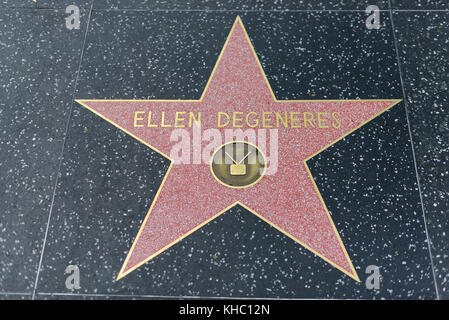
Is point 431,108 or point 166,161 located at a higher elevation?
point 431,108

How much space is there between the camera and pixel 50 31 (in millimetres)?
1747

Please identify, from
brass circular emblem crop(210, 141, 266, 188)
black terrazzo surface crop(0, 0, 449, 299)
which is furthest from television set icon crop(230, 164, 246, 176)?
black terrazzo surface crop(0, 0, 449, 299)

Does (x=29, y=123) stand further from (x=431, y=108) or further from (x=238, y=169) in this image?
(x=431, y=108)

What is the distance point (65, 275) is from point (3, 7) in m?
1.31

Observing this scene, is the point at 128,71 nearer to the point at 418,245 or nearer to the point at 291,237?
the point at 291,237

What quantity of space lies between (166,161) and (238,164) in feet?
0.92

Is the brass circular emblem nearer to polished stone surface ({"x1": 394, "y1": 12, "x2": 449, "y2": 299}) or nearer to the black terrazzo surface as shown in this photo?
the black terrazzo surface

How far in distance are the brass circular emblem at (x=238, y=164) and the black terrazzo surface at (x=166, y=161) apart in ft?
0.44

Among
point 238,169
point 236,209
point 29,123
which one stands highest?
point 29,123

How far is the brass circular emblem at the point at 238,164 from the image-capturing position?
4.76 feet

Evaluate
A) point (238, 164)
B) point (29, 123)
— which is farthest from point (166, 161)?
point (29, 123)

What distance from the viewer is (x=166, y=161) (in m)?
1.49

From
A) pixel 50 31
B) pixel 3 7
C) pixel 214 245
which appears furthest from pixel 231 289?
pixel 3 7
